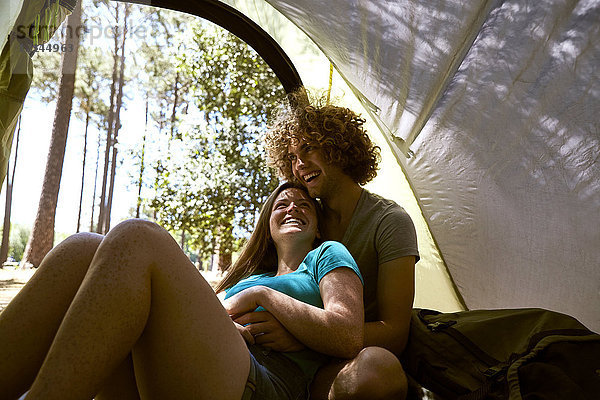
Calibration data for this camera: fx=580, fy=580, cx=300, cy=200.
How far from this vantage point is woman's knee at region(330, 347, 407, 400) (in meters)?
1.47

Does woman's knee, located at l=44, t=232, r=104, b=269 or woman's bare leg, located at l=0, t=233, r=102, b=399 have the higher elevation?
woman's knee, located at l=44, t=232, r=104, b=269

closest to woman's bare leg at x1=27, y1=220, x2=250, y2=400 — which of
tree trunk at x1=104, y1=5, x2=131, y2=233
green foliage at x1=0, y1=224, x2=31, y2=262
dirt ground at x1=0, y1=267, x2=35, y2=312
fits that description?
dirt ground at x1=0, y1=267, x2=35, y2=312

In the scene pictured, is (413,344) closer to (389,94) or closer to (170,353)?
(170,353)

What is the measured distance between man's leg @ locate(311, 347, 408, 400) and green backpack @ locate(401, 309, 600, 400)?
0.24 meters

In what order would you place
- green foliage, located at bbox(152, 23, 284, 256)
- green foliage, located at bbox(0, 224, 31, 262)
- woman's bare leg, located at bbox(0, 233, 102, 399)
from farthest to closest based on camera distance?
green foliage, located at bbox(0, 224, 31, 262) → green foliage, located at bbox(152, 23, 284, 256) → woman's bare leg, located at bbox(0, 233, 102, 399)

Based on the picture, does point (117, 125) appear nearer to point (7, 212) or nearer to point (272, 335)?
point (7, 212)

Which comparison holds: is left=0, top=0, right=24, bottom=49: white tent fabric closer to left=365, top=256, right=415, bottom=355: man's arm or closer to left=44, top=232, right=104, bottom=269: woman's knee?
left=44, top=232, right=104, bottom=269: woman's knee

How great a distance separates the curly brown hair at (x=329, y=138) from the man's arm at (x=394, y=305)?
0.52 metres

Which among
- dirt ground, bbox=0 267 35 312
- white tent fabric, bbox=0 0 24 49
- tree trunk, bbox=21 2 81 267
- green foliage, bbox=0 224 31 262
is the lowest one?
green foliage, bbox=0 224 31 262

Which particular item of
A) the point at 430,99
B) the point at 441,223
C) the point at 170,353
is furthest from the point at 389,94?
the point at 170,353

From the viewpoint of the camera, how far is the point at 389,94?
2551 mm

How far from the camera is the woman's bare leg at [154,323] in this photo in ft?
3.76

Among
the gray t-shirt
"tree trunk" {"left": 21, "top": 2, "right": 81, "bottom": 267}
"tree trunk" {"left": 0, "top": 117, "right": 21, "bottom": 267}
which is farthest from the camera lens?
"tree trunk" {"left": 0, "top": 117, "right": 21, "bottom": 267}

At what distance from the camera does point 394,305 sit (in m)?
1.88
